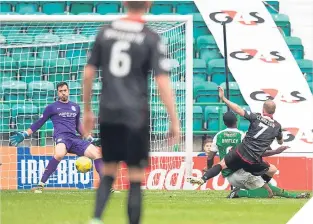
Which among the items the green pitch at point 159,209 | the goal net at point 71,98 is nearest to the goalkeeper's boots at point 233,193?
the green pitch at point 159,209

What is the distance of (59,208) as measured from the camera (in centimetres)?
1033

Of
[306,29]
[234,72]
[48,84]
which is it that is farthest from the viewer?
[306,29]

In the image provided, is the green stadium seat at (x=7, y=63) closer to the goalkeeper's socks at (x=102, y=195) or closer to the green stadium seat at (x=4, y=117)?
the green stadium seat at (x=4, y=117)

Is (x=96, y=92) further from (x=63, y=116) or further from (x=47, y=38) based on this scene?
(x=63, y=116)

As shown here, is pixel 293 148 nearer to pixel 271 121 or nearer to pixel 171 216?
pixel 271 121

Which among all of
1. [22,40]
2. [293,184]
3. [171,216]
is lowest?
[293,184]

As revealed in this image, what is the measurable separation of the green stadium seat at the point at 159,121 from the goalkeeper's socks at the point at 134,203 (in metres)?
9.42

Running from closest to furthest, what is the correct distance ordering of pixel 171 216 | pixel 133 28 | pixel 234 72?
pixel 133 28 < pixel 171 216 < pixel 234 72

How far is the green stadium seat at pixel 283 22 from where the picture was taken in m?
21.1

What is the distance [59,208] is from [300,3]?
1258 centimetres

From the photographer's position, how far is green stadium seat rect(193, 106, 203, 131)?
1839cm

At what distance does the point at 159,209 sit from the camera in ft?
34.3

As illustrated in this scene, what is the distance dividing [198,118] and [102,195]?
12021mm

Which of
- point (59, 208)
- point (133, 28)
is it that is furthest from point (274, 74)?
point (133, 28)
